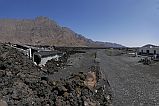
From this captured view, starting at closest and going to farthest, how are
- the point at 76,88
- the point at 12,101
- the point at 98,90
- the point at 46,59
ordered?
the point at 12,101
the point at 76,88
the point at 98,90
the point at 46,59

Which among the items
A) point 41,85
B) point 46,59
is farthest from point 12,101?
point 46,59

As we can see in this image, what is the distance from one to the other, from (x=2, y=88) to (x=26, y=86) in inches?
59.6

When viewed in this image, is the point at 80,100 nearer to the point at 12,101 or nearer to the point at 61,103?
the point at 61,103

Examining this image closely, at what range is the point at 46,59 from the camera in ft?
126

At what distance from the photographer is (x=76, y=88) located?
59.0ft

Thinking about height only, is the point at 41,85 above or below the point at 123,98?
above

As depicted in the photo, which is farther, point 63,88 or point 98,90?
point 98,90

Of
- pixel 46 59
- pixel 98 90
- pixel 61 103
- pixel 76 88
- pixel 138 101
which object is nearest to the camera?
pixel 61 103

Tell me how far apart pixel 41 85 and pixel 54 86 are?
83 cm

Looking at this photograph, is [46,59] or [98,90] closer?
[98,90]

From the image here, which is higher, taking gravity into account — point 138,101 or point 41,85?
point 41,85

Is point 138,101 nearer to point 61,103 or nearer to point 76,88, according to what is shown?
point 76,88

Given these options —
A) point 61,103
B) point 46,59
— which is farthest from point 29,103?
point 46,59

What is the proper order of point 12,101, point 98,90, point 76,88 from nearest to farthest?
point 12,101, point 76,88, point 98,90
